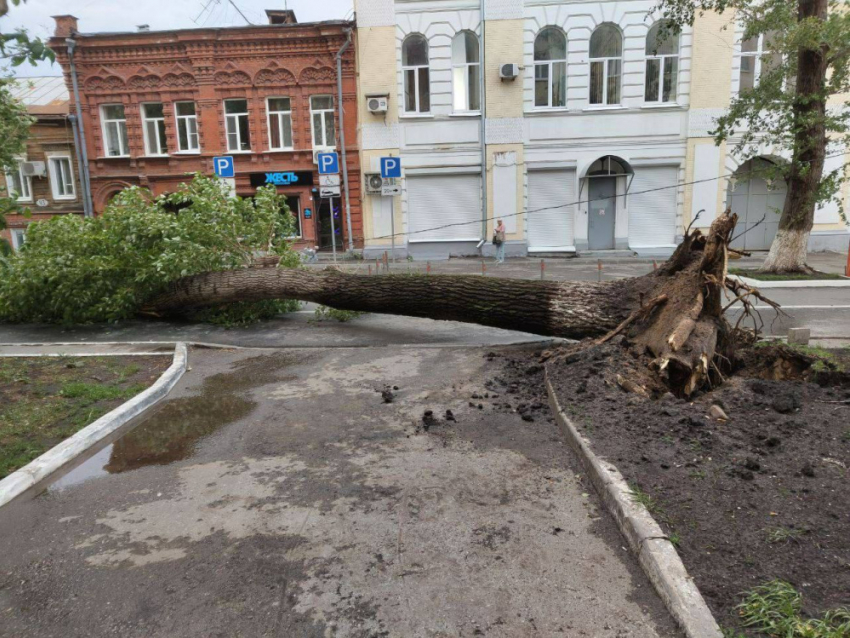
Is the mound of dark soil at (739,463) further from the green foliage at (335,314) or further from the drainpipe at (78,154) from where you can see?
the drainpipe at (78,154)

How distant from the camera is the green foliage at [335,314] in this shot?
34.9 ft

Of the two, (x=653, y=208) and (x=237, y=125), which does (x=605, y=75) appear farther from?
(x=237, y=125)

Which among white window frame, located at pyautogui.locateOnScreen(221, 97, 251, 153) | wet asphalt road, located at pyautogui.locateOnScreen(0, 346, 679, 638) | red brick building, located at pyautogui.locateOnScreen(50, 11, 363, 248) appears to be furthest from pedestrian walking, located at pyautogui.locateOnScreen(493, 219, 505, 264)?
wet asphalt road, located at pyautogui.locateOnScreen(0, 346, 679, 638)

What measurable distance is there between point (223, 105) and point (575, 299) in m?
20.7

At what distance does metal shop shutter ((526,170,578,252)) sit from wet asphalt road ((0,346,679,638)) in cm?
1777

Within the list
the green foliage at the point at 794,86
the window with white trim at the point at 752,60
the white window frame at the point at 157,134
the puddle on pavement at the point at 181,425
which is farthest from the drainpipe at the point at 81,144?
the window with white trim at the point at 752,60

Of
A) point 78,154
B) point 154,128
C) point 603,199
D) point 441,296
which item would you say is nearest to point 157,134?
point 154,128

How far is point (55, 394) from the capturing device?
21.0 ft

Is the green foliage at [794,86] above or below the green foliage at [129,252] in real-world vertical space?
above

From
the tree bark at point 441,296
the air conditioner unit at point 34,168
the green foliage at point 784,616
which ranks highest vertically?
the air conditioner unit at point 34,168

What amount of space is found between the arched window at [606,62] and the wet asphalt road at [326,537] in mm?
19477

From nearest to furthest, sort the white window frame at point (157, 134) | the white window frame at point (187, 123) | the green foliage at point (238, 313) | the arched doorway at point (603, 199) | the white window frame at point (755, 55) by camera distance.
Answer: the green foliage at point (238, 313)
the white window frame at point (755, 55)
the arched doorway at point (603, 199)
the white window frame at point (187, 123)
the white window frame at point (157, 134)

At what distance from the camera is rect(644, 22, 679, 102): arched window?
2144 cm

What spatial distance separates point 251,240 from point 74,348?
11.1 ft
